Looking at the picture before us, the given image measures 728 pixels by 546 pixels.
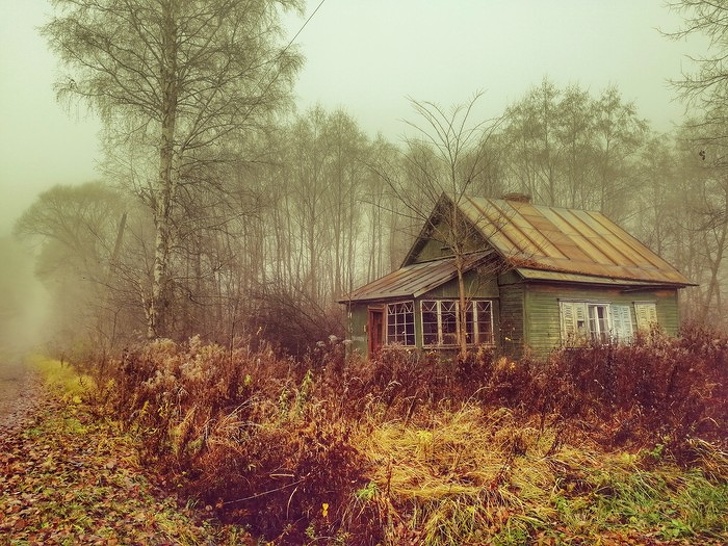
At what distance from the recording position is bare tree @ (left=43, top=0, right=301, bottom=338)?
11.2m

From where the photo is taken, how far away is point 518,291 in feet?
48.6

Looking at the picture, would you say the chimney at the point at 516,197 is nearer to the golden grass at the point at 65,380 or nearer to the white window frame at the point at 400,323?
the white window frame at the point at 400,323

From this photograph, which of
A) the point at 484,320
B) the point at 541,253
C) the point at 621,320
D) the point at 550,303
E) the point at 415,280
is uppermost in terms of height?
the point at 541,253

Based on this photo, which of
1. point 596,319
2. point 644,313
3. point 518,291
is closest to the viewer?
point 518,291

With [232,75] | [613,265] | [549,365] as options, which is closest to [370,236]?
[613,265]

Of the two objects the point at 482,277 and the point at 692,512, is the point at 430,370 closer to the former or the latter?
the point at 692,512

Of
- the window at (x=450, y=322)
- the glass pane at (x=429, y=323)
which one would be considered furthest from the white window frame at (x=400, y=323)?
the window at (x=450, y=322)

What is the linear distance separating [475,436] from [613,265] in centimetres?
1337

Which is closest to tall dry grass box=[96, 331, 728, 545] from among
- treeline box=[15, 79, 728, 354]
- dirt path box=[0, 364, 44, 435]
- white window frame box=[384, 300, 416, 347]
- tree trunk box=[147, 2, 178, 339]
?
dirt path box=[0, 364, 44, 435]

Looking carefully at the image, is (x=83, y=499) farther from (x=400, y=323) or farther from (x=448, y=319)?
(x=448, y=319)

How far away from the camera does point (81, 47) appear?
36.5 feet

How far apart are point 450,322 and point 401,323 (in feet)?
5.03

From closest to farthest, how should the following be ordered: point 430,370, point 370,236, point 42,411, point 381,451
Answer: point 381,451 < point 42,411 < point 430,370 < point 370,236

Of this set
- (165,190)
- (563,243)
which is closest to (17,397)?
(165,190)
